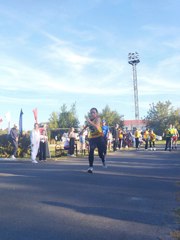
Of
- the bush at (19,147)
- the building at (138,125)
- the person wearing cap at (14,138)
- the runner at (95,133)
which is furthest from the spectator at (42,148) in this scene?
the building at (138,125)

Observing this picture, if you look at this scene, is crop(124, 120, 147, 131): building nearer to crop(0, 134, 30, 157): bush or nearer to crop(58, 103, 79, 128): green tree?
crop(58, 103, 79, 128): green tree

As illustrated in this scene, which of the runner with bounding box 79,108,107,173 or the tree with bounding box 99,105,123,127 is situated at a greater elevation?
the tree with bounding box 99,105,123,127

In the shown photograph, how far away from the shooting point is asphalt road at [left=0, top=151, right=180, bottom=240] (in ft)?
15.5

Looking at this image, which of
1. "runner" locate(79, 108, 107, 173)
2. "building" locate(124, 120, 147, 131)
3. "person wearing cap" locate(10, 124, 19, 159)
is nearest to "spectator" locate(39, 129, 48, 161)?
"person wearing cap" locate(10, 124, 19, 159)

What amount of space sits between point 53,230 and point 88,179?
4570mm

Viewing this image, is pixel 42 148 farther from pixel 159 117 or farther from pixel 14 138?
pixel 159 117

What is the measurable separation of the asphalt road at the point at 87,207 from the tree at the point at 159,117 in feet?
201

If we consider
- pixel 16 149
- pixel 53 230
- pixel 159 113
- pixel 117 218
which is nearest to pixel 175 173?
pixel 117 218

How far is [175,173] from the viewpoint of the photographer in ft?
36.3

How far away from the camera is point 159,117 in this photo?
71625 mm

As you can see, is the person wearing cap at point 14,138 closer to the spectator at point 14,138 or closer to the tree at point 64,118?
the spectator at point 14,138

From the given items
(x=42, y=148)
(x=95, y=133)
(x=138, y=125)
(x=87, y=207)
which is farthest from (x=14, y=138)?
(x=138, y=125)

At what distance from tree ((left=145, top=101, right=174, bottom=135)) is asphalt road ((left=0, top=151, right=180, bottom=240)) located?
2413 inches

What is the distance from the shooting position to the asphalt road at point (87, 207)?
473 centimetres
